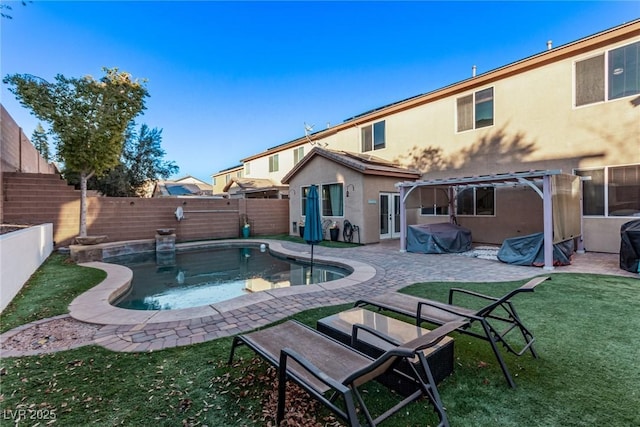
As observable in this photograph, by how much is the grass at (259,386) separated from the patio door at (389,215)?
377 inches

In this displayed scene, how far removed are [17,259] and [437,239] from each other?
10620mm

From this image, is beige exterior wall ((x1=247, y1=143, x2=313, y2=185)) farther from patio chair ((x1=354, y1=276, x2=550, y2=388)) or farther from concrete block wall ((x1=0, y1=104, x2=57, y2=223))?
patio chair ((x1=354, y1=276, x2=550, y2=388))

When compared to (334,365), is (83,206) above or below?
above

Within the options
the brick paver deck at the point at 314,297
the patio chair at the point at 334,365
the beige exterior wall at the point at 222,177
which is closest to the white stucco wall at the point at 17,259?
the brick paver deck at the point at 314,297

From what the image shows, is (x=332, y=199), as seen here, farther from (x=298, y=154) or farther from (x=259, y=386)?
(x=259, y=386)

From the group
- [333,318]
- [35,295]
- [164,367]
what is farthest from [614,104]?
[35,295]

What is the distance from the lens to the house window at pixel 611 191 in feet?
28.7

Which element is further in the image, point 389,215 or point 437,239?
point 389,215

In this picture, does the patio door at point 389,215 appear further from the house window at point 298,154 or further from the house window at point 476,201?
the house window at point 298,154

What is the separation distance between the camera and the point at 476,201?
12242 mm

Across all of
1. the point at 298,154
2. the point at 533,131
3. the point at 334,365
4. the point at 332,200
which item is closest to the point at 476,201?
the point at 533,131

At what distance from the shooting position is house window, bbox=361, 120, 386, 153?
52.0ft

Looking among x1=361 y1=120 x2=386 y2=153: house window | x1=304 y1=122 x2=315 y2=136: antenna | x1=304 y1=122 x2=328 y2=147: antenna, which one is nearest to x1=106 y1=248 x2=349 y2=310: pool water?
x1=361 y1=120 x2=386 y2=153: house window

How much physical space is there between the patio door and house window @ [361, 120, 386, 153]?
3648 millimetres
